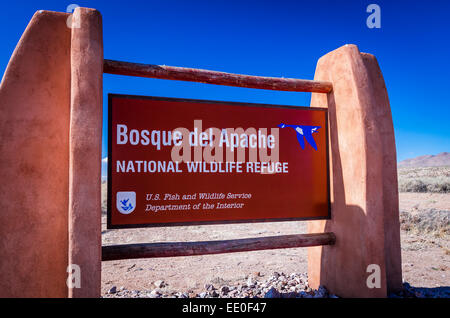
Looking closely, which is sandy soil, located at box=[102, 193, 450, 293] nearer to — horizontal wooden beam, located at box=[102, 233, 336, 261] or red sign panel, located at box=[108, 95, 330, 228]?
horizontal wooden beam, located at box=[102, 233, 336, 261]

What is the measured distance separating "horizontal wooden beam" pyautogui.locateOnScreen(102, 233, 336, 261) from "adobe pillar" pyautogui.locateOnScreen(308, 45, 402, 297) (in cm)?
40

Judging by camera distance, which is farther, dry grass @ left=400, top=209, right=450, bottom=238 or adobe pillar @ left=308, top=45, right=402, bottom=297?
dry grass @ left=400, top=209, right=450, bottom=238

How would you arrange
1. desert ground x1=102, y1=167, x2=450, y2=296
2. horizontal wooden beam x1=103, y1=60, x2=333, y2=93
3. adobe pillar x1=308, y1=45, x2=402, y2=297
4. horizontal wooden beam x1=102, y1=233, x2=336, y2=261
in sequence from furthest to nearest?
desert ground x1=102, y1=167, x2=450, y2=296, adobe pillar x1=308, y1=45, x2=402, y2=297, horizontal wooden beam x1=103, y1=60, x2=333, y2=93, horizontal wooden beam x1=102, y1=233, x2=336, y2=261

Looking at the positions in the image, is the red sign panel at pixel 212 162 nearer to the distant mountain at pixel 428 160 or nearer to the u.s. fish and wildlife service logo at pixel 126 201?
the u.s. fish and wildlife service logo at pixel 126 201

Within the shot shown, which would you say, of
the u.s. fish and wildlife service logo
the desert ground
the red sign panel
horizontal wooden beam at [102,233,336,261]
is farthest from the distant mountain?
the u.s. fish and wildlife service logo

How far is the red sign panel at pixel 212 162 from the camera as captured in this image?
11.1 ft

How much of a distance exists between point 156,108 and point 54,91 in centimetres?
106

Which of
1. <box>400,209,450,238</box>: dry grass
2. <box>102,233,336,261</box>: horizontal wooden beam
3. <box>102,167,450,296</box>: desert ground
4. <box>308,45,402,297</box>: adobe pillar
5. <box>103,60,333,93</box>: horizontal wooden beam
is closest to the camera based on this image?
<box>102,233,336,261</box>: horizontal wooden beam

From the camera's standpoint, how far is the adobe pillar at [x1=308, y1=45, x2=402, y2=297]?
3.43 meters

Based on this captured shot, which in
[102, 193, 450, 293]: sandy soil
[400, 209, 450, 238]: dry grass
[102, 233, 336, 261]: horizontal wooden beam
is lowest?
[102, 193, 450, 293]: sandy soil

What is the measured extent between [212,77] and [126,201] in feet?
5.90

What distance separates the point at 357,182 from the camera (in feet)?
11.6

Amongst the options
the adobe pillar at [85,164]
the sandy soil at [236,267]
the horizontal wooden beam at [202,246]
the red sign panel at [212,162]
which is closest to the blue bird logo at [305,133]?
the red sign panel at [212,162]

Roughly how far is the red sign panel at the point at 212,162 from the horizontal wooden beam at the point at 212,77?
0.87 feet
